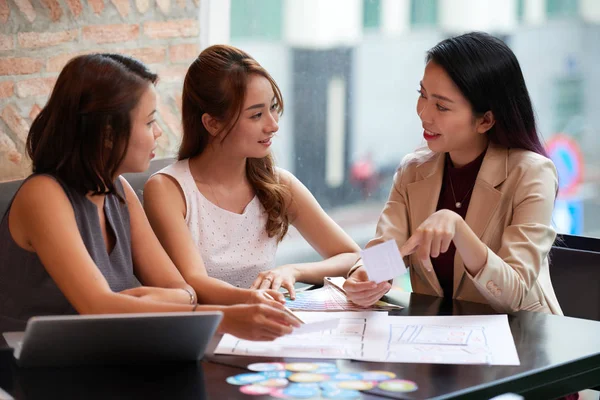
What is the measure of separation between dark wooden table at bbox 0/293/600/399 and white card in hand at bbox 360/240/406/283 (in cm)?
31

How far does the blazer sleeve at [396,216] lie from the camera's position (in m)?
2.53

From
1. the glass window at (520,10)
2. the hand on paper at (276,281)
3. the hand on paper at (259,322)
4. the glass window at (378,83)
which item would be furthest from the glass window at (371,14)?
the hand on paper at (259,322)

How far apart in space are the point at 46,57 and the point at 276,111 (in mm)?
1057

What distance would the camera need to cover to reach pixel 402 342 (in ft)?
6.22

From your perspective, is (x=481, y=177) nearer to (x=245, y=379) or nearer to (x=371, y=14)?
(x=245, y=379)

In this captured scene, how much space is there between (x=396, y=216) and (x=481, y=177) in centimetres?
28

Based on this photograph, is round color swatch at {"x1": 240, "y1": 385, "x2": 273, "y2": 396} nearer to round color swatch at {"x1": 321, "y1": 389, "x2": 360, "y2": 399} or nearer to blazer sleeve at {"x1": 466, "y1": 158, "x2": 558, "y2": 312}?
round color swatch at {"x1": 321, "y1": 389, "x2": 360, "y2": 399}

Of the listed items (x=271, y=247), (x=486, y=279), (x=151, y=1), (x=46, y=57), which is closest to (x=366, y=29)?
(x=151, y=1)

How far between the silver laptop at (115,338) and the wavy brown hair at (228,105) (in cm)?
100

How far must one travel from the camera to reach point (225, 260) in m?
2.65

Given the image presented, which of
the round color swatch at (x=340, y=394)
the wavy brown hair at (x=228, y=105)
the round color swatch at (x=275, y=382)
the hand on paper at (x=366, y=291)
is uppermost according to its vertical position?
the wavy brown hair at (x=228, y=105)

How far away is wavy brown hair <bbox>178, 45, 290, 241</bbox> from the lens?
8.53 ft

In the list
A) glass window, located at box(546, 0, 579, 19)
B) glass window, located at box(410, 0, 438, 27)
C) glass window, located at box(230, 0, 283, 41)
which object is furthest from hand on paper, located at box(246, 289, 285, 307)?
glass window, located at box(546, 0, 579, 19)

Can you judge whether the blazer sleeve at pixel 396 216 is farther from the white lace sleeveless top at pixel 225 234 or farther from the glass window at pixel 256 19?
the glass window at pixel 256 19
